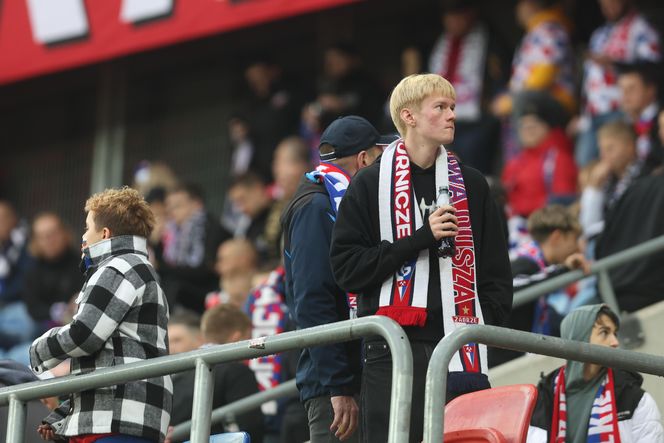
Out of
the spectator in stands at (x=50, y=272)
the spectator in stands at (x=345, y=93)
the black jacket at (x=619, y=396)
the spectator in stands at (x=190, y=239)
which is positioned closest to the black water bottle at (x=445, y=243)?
the black jacket at (x=619, y=396)

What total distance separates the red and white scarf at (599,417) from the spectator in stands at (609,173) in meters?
3.31

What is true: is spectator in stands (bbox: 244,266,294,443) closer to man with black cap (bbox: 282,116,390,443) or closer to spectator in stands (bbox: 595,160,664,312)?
spectator in stands (bbox: 595,160,664,312)

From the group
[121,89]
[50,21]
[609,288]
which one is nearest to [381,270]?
[609,288]

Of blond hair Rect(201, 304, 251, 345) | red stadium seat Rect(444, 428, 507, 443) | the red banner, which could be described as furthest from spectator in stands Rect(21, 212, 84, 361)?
red stadium seat Rect(444, 428, 507, 443)

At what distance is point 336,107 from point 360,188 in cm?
701

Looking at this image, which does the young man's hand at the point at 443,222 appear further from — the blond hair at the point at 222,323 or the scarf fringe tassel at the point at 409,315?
the blond hair at the point at 222,323

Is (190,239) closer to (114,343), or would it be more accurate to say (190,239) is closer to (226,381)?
(226,381)

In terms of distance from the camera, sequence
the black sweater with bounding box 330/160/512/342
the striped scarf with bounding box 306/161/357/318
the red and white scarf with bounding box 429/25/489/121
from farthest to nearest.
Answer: the red and white scarf with bounding box 429/25/489/121 → the striped scarf with bounding box 306/161/357/318 → the black sweater with bounding box 330/160/512/342

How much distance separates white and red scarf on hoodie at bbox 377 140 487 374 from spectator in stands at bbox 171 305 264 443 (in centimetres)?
233

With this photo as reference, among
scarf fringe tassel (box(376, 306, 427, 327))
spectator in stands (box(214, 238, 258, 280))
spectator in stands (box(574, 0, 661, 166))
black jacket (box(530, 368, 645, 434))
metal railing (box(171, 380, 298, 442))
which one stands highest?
spectator in stands (box(574, 0, 661, 166))

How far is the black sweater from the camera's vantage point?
5156mm

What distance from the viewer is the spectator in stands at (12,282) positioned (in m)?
12.2

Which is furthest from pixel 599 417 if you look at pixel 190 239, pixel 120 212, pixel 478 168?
pixel 190 239

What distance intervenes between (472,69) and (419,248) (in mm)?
6951
